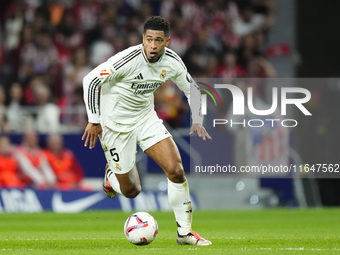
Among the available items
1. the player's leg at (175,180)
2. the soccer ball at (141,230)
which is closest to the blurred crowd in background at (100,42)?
the player's leg at (175,180)

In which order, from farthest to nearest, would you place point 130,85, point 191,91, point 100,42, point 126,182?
point 100,42
point 126,182
point 191,91
point 130,85

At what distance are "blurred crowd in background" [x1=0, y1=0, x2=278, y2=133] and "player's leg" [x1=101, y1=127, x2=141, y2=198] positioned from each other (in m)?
5.96

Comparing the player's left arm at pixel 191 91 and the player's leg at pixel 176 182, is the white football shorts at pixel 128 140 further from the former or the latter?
the player's left arm at pixel 191 91

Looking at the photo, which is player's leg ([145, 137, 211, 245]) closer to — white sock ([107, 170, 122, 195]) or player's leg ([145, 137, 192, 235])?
player's leg ([145, 137, 192, 235])

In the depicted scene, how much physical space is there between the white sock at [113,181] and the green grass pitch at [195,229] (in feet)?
1.95

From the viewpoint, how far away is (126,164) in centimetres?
713

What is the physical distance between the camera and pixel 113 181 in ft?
24.7

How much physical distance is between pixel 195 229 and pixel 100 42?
750 cm

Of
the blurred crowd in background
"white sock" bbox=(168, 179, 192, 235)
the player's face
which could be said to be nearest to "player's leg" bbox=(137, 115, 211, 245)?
"white sock" bbox=(168, 179, 192, 235)

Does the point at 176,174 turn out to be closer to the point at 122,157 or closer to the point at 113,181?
the point at 122,157

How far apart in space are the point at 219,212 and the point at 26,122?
14.3 ft

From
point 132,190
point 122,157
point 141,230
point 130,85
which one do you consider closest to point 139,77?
point 130,85

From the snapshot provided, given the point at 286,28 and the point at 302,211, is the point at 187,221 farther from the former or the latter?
the point at 286,28

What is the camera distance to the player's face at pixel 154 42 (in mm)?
6363
